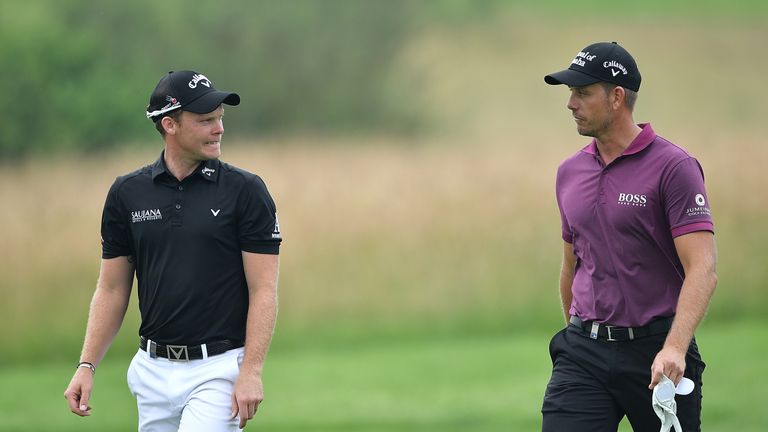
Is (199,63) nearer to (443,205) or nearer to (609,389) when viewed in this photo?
(443,205)

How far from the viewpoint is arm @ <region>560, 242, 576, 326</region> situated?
5.47 metres

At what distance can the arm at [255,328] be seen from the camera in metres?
4.74

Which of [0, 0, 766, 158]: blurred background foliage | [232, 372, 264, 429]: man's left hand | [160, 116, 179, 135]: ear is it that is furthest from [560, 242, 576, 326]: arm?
[0, 0, 766, 158]: blurred background foliage

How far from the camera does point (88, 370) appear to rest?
5.09m

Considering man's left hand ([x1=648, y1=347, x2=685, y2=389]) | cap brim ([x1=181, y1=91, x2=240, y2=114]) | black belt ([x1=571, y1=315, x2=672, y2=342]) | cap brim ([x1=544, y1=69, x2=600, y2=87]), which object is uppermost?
cap brim ([x1=544, y1=69, x2=600, y2=87])

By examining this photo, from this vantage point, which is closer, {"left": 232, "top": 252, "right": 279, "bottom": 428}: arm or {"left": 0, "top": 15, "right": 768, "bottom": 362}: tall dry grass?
{"left": 232, "top": 252, "right": 279, "bottom": 428}: arm

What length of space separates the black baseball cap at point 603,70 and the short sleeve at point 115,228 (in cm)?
195

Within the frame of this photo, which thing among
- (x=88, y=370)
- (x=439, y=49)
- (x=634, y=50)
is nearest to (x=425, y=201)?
(x=439, y=49)

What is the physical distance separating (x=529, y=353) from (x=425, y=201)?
92.1 inches

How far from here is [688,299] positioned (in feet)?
15.6

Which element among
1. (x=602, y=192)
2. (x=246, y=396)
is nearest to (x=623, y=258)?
(x=602, y=192)

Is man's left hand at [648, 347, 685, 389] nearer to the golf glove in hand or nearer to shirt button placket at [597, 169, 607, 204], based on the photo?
the golf glove in hand

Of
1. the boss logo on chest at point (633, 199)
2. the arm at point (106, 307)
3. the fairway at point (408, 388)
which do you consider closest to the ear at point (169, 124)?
the arm at point (106, 307)

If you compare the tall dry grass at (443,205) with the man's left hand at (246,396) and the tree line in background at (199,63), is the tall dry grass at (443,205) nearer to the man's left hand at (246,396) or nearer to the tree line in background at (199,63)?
the tree line in background at (199,63)
